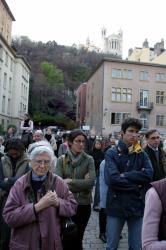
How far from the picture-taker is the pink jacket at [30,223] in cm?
323

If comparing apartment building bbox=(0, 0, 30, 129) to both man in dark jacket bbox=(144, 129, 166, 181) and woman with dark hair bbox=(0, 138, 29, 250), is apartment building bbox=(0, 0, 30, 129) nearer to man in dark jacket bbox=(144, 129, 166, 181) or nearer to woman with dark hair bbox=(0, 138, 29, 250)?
man in dark jacket bbox=(144, 129, 166, 181)

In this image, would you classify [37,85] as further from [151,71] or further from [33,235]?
[33,235]

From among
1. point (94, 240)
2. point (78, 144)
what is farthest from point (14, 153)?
point (94, 240)

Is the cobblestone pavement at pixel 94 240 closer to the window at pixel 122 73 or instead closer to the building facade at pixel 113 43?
the window at pixel 122 73

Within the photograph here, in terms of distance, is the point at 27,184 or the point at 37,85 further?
the point at 37,85

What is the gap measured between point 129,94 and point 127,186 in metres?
47.8

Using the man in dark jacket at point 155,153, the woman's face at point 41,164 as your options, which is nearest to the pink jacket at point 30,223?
the woman's face at point 41,164

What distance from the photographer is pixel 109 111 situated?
163ft

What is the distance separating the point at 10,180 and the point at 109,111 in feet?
149

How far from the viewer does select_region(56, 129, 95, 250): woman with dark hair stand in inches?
187

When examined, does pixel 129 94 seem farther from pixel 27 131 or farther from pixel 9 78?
pixel 27 131

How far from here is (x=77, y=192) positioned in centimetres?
475

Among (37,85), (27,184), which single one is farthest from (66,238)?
(37,85)

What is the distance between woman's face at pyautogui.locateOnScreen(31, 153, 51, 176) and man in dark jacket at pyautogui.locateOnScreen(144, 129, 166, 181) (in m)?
2.47
